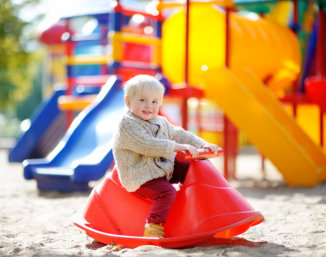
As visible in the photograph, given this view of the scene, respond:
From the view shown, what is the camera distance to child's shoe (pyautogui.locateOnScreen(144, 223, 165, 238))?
263 cm

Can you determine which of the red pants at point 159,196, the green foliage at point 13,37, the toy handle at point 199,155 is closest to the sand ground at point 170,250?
the red pants at point 159,196

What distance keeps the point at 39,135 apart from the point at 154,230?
5.18 meters

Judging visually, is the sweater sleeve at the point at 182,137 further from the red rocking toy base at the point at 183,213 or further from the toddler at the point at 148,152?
the red rocking toy base at the point at 183,213

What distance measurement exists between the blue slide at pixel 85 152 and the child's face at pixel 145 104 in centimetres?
191

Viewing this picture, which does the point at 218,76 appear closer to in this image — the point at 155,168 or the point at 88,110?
the point at 88,110

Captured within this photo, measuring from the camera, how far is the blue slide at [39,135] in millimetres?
7406

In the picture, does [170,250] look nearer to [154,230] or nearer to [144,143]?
[154,230]

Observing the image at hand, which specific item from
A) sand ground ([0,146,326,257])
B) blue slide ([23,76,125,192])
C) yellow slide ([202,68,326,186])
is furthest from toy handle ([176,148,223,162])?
yellow slide ([202,68,326,186])

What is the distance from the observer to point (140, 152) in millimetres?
2711

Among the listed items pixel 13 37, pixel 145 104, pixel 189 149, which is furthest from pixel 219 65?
pixel 13 37

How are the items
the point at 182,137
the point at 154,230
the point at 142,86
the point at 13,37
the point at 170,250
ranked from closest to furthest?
the point at 170,250 → the point at 154,230 → the point at 142,86 → the point at 182,137 → the point at 13,37

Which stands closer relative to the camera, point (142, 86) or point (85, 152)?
point (142, 86)

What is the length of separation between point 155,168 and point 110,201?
398 millimetres

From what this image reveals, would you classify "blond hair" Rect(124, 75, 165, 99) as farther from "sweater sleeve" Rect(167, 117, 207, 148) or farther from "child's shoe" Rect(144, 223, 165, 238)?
"child's shoe" Rect(144, 223, 165, 238)
